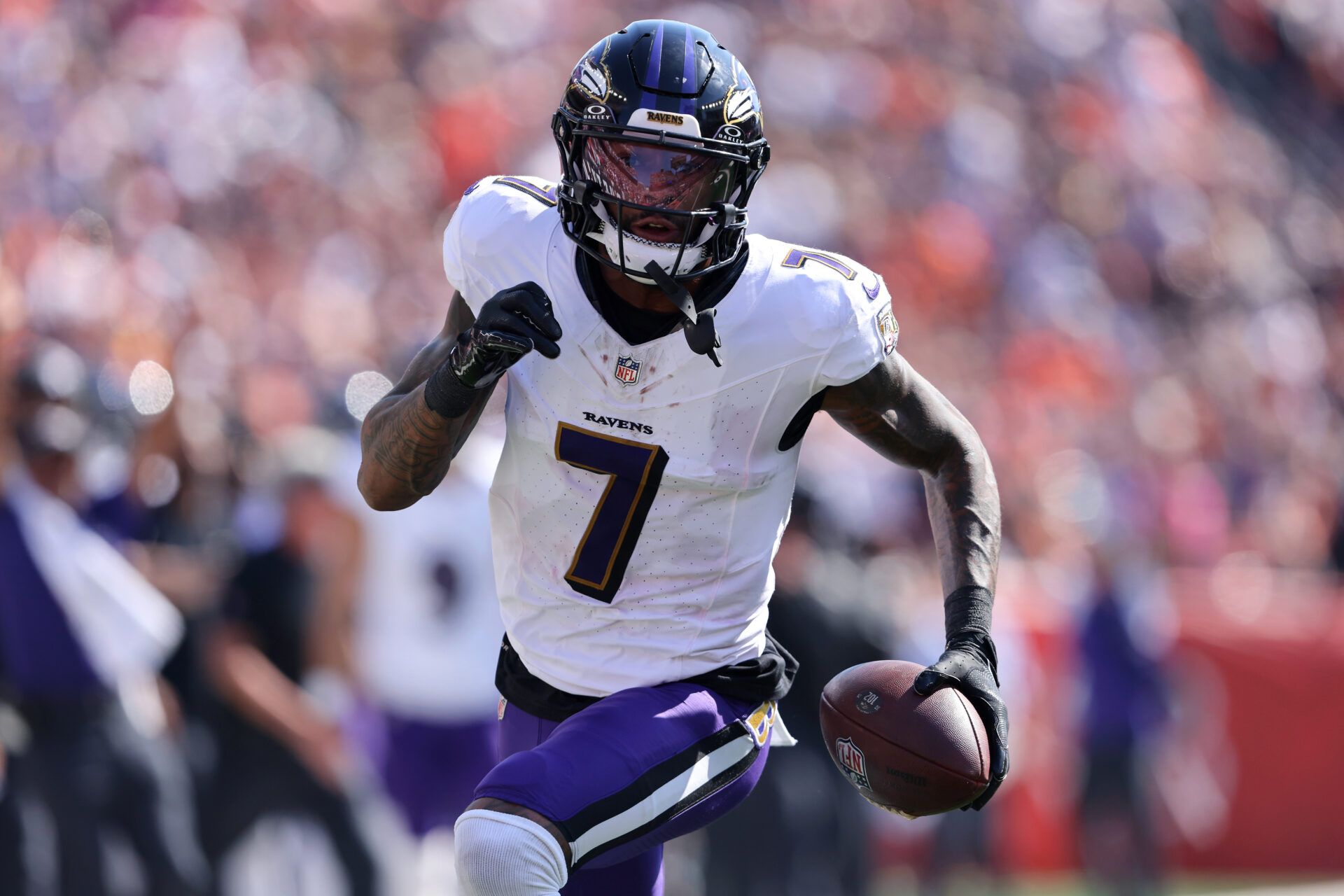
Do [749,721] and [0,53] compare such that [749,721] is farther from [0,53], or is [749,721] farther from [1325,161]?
[1325,161]

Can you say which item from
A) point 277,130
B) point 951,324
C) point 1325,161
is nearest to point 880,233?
point 951,324

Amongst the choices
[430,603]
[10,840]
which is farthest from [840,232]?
[10,840]

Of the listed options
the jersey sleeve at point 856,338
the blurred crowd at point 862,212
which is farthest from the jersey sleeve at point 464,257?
the blurred crowd at point 862,212

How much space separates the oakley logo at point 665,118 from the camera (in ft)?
9.95

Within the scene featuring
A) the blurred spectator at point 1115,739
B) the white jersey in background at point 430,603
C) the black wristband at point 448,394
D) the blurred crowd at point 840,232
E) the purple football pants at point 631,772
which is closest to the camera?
the purple football pants at point 631,772

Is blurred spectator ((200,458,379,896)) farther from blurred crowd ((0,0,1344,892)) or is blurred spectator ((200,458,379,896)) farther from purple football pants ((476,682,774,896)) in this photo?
purple football pants ((476,682,774,896))

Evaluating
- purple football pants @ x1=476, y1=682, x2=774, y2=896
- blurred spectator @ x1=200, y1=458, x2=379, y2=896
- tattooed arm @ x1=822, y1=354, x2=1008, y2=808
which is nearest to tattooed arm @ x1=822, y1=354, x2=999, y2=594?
tattooed arm @ x1=822, y1=354, x2=1008, y2=808

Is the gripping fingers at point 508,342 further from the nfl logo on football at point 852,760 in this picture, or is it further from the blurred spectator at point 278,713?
the blurred spectator at point 278,713

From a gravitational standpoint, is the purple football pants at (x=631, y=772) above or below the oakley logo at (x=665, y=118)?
below

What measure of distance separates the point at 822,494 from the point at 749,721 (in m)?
3.69

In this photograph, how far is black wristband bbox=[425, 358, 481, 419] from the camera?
290 cm

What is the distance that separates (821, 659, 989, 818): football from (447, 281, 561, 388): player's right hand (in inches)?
32.4

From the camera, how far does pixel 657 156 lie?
3047 millimetres

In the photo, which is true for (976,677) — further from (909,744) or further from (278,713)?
(278,713)
